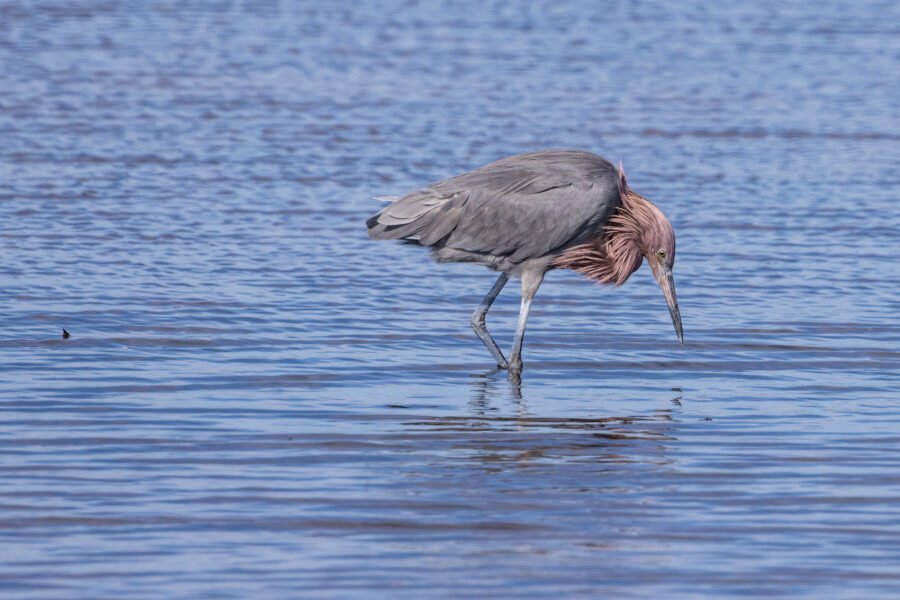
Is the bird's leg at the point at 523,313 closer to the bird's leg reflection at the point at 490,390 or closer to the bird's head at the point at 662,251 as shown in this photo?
the bird's leg reflection at the point at 490,390

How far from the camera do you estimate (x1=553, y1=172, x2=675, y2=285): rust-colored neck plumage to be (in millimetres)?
9500

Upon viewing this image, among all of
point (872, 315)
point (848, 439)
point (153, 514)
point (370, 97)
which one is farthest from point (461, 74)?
point (153, 514)

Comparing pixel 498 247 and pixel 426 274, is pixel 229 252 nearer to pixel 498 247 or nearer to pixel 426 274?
pixel 426 274

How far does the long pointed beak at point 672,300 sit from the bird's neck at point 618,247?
194mm

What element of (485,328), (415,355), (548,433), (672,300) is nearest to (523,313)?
(485,328)

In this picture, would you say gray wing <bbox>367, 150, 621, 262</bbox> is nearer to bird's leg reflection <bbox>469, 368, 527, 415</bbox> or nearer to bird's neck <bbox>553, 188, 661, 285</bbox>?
bird's neck <bbox>553, 188, 661, 285</bbox>

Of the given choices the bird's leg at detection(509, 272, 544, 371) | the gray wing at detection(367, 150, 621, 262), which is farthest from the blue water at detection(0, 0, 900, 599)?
the gray wing at detection(367, 150, 621, 262)

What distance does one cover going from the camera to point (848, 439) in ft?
25.0

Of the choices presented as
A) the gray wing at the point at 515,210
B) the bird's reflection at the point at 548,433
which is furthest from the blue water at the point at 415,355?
the gray wing at the point at 515,210

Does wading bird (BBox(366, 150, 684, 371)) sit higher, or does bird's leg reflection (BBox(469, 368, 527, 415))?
wading bird (BBox(366, 150, 684, 371))

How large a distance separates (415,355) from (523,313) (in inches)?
25.3

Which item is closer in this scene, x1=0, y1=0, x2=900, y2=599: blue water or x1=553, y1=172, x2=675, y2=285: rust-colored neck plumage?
x1=0, y1=0, x2=900, y2=599: blue water

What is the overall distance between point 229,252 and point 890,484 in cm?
623

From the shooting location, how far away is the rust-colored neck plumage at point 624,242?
950 centimetres
